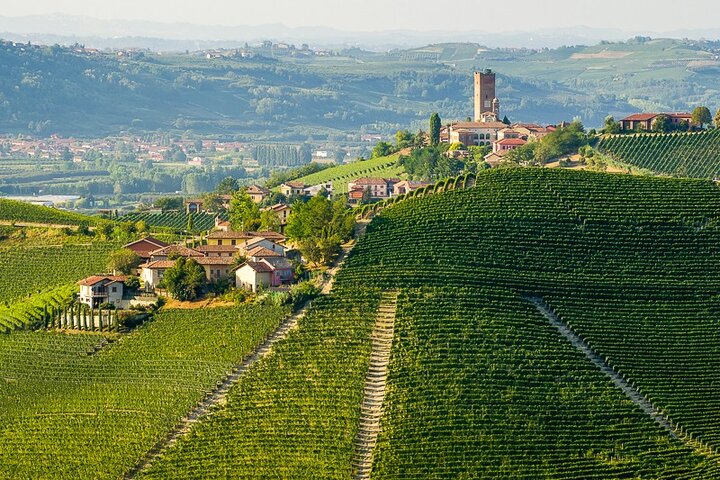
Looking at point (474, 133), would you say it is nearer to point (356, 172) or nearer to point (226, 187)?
point (356, 172)

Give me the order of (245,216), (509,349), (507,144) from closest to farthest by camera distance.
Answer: (509,349), (245,216), (507,144)

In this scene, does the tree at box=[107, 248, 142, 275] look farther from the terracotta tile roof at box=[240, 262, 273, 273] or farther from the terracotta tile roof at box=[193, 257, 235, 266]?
the terracotta tile roof at box=[240, 262, 273, 273]

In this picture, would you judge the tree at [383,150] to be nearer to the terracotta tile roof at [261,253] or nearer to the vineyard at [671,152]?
the vineyard at [671,152]

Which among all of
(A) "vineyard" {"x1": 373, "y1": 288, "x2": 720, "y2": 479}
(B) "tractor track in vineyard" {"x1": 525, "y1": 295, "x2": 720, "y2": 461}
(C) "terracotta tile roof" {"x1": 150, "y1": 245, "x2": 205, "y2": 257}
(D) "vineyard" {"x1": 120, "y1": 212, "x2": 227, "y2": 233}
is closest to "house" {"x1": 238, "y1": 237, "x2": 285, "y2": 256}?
(C) "terracotta tile roof" {"x1": 150, "y1": 245, "x2": 205, "y2": 257}

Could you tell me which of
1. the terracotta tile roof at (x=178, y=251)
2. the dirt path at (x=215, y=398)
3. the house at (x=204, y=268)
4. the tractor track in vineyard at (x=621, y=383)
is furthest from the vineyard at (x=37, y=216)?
the tractor track in vineyard at (x=621, y=383)

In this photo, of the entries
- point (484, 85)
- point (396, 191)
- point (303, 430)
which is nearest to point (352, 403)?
point (303, 430)

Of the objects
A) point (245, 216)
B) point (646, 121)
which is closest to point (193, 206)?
point (245, 216)

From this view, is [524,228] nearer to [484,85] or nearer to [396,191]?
[396,191]
